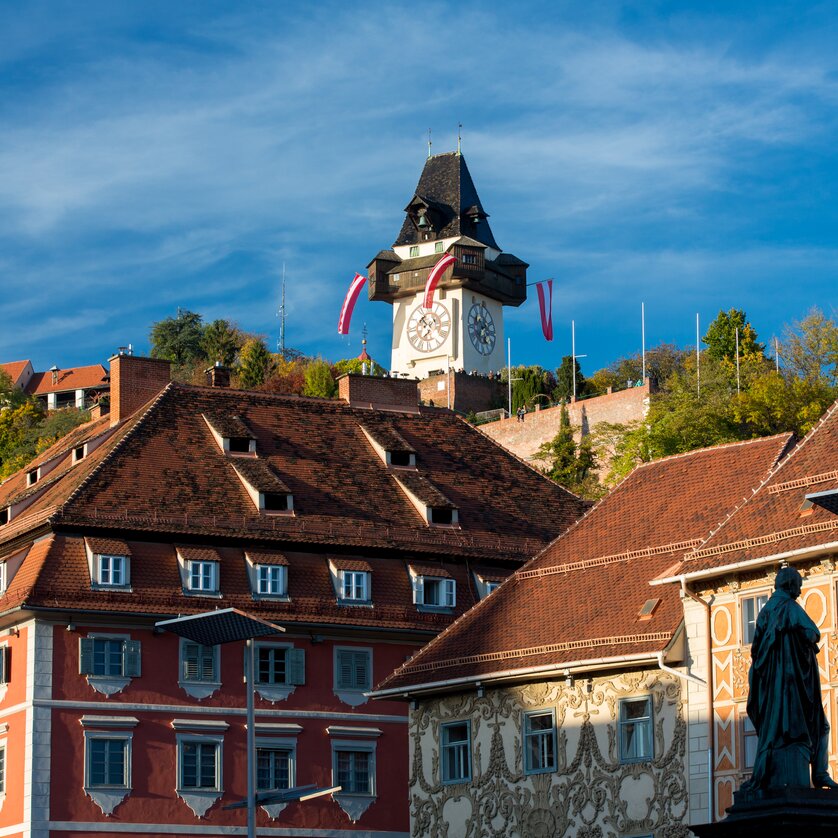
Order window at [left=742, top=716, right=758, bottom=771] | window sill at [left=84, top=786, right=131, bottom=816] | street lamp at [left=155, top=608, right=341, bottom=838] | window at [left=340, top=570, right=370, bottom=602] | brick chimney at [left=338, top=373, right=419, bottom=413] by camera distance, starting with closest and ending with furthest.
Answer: street lamp at [left=155, top=608, right=341, bottom=838]
window at [left=742, top=716, right=758, bottom=771]
window sill at [left=84, top=786, right=131, bottom=816]
window at [left=340, top=570, right=370, bottom=602]
brick chimney at [left=338, top=373, right=419, bottom=413]

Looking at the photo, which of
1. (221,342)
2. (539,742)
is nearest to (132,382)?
(539,742)

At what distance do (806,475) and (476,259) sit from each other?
3787 inches

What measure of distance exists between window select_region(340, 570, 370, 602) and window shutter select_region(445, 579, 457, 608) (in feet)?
7.38

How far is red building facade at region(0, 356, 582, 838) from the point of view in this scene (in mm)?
55406

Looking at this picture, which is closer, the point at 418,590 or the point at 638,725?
the point at 638,725

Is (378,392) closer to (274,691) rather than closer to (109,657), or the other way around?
(274,691)

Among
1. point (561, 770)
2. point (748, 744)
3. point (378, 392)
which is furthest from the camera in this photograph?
point (378, 392)

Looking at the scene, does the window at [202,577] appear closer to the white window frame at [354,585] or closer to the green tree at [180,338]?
the white window frame at [354,585]

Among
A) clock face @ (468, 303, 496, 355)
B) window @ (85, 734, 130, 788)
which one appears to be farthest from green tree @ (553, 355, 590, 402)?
window @ (85, 734, 130, 788)

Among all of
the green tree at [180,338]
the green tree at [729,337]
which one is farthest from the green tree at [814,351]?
the green tree at [180,338]

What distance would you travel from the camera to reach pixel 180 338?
182m

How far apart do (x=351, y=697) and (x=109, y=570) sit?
273 inches

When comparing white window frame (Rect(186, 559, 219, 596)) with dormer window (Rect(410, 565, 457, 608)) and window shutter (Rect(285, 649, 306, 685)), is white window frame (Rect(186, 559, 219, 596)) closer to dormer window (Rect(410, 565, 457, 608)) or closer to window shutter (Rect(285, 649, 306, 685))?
window shutter (Rect(285, 649, 306, 685))

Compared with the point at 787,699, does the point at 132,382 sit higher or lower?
higher
